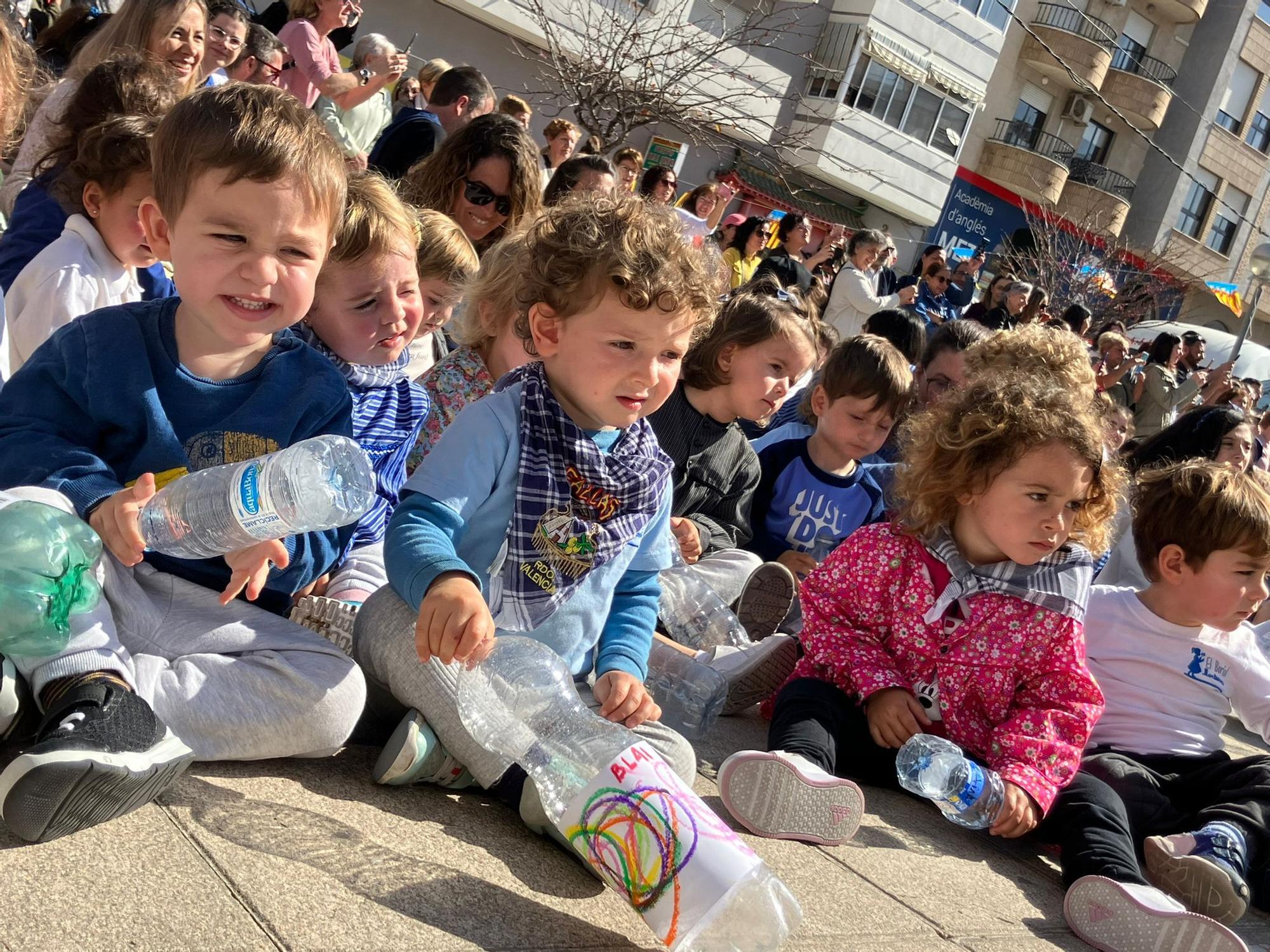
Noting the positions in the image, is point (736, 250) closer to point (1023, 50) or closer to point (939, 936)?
point (939, 936)

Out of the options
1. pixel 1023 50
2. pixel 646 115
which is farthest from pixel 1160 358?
pixel 1023 50

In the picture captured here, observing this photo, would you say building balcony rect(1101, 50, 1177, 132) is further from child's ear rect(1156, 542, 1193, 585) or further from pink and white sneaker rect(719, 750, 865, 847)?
pink and white sneaker rect(719, 750, 865, 847)

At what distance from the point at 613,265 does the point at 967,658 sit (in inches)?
65.1

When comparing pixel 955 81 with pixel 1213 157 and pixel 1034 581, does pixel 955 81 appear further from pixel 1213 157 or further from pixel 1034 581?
pixel 1034 581

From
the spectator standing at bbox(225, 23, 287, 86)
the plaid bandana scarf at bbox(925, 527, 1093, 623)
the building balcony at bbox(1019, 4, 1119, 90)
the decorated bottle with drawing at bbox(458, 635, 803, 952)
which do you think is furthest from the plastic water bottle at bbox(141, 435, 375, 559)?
the building balcony at bbox(1019, 4, 1119, 90)

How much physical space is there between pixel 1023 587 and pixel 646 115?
11040mm

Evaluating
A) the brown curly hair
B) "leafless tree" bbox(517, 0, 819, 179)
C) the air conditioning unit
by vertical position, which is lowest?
the brown curly hair

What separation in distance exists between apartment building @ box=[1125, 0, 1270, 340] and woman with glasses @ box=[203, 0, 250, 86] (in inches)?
1304

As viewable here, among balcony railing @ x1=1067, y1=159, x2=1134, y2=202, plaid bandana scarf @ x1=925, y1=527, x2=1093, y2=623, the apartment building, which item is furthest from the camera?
the apartment building

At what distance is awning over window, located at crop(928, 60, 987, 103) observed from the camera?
1119 inches

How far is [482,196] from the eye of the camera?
17.2 ft

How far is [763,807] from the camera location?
2.95m

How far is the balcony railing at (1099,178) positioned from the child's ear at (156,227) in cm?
3489

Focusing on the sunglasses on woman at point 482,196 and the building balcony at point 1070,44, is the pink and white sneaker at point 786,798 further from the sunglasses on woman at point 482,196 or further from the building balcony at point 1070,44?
the building balcony at point 1070,44
